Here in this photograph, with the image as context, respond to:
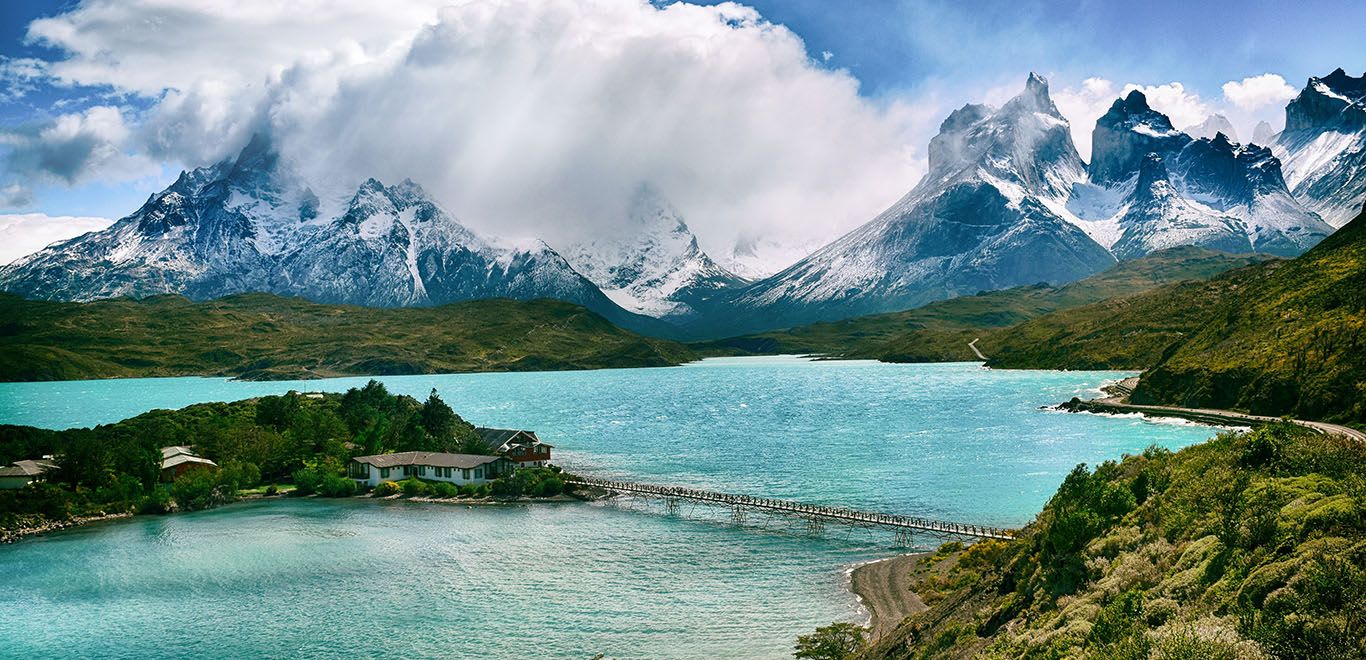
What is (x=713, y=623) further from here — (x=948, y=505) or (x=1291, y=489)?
(x=948, y=505)

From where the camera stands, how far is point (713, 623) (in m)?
56.1

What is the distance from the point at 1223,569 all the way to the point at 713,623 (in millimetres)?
35136

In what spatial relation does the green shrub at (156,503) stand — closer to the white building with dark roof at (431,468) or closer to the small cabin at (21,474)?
the small cabin at (21,474)

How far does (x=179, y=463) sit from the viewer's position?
362ft

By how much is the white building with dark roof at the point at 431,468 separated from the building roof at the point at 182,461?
59.4 feet

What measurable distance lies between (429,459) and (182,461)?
31.2 meters

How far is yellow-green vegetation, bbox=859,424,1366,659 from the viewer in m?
21.2

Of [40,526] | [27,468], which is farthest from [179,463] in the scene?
[40,526]

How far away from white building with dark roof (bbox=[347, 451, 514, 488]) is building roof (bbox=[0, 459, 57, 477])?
32918 mm

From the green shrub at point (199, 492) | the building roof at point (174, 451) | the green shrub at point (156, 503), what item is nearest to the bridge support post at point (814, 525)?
the green shrub at point (199, 492)

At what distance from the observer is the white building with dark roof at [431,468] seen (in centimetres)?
10894

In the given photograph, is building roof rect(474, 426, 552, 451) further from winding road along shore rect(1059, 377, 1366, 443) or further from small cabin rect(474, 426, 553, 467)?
winding road along shore rect(1059, 377, 1366, 443)

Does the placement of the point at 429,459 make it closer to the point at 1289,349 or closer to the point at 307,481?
the point at 307,481

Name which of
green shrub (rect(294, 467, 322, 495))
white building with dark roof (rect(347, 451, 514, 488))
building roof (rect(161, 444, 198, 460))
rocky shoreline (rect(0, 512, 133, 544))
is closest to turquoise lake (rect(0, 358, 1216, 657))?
rocky shoreline (rect(0, 512, 133, 544))
